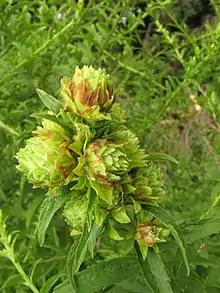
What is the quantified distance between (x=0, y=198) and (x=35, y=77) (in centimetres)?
38

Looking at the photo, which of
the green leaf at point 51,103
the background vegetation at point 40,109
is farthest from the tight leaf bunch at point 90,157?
the background vegetation at point 40,109

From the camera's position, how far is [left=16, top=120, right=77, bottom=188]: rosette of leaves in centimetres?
99

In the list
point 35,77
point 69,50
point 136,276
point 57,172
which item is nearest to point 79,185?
point 57,172

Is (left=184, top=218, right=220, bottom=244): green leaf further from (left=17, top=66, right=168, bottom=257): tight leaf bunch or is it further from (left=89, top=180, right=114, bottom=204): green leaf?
(left=89, top=180, right=114, bottom=204): green leaf

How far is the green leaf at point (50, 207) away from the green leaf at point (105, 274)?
13 cm

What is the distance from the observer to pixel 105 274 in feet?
3.67

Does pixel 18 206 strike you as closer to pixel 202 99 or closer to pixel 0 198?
pixel 0 198

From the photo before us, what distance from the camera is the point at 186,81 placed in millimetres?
1762

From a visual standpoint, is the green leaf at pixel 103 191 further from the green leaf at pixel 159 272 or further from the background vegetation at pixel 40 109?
the background vegetation at pixel 40 109

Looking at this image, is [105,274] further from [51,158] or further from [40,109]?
[40,109]

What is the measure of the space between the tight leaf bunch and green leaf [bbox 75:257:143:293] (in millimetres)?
93

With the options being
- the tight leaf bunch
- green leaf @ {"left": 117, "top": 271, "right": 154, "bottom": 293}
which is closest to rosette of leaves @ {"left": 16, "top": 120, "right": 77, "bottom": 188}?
the tight leaf bunch

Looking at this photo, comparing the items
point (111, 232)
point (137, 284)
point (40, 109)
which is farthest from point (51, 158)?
point (40, 109)

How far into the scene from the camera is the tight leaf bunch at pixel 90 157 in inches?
38.6
